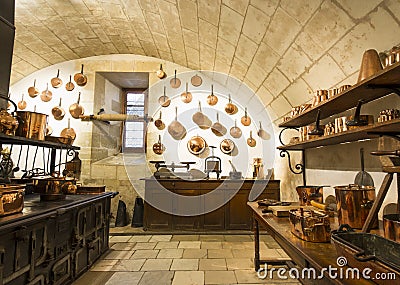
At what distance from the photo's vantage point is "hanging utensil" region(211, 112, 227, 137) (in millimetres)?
5117

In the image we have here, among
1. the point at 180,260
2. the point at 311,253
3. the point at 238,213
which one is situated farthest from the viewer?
the point at 238,213

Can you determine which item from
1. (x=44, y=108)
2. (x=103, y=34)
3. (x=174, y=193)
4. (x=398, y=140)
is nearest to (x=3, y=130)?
(x=398, y=140)

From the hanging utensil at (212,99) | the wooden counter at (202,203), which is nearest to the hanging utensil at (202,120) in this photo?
the hanging utensil at (212,99)

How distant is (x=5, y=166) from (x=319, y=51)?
8.68 ft

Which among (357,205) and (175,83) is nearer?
(357,205)

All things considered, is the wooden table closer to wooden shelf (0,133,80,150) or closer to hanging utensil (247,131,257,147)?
wooden shelf (0,133,80,150)

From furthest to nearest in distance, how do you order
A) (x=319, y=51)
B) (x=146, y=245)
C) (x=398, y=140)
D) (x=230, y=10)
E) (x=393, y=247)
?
(x=146, y=245), (x=230, y=10), (x=319, y=51), (x=398, y=140), (x=393, y=247)

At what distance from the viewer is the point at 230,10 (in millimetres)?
2584

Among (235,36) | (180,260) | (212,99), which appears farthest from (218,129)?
(180,260)

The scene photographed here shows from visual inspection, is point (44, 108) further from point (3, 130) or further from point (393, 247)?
point (393, 247)

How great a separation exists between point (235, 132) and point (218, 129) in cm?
33

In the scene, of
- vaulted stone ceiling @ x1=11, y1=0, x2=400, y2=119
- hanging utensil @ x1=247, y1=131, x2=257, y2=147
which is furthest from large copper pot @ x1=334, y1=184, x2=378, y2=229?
hanging utensil @ x1=247, y1=131, x2=257, y2=147

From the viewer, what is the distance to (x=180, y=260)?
2.92 m

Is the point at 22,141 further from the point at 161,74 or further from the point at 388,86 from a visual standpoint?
the point at 161,74
